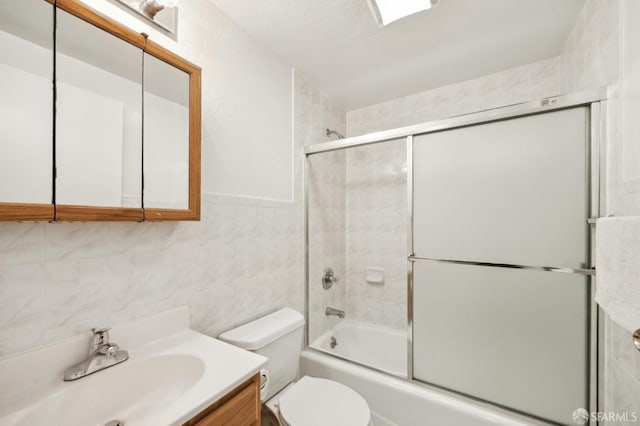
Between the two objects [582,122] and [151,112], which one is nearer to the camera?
[151,112]

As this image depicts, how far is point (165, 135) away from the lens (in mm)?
1041

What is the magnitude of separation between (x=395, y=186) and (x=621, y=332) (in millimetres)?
1551

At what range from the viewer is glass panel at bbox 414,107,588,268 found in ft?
3.75

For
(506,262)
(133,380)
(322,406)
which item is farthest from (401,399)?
(133,380)

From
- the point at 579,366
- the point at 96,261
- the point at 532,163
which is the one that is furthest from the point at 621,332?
the point at 96,261

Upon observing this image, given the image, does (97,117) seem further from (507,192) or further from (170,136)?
(507,192)

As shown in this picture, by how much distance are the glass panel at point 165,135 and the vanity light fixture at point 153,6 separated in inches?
8.6

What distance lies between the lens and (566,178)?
1149mm

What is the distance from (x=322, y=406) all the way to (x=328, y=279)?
1.01 metres

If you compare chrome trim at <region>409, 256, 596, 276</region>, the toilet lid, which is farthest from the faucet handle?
chrome trim at <region>409, 256, 596, 276</region>

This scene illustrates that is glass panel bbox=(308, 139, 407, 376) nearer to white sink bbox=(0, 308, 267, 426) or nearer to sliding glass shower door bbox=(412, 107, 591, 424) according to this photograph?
sliding glass shower door bbox=(412, 107, 591, 424)

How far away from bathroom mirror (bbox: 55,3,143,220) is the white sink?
45 centimetres

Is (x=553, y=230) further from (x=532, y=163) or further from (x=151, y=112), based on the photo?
(x=151, y=112)

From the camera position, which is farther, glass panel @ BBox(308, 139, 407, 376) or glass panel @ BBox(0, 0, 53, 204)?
glass panel @ BBox(308, 139, 407, 376)
